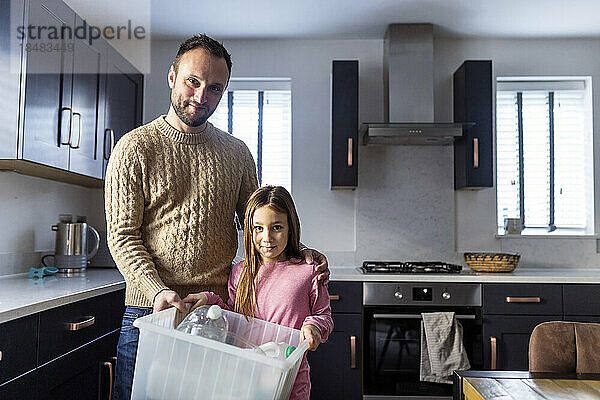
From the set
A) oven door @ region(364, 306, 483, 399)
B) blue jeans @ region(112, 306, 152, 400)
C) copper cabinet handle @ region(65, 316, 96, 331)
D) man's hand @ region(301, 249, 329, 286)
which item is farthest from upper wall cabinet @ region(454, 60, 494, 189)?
blue jeans @ region(112, 306, 152, 400)

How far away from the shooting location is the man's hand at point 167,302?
4.77 feet

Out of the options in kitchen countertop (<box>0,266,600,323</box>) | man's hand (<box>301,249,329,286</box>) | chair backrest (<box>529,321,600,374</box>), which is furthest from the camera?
kitchen countertop (<box>0,266,600,323</box>)

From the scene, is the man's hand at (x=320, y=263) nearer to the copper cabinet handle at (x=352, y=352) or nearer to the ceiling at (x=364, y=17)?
the copper cabinet handle at (x=352, y=352)

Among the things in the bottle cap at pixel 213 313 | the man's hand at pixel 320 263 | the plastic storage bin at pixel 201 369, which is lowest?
the plastic storage bin at pixel 201 369

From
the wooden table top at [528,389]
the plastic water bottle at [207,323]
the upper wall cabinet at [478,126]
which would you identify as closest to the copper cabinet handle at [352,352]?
the upper wall cabinet at [478,126]

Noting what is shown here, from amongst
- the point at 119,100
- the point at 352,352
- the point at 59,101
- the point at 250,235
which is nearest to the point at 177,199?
the point at 250,235

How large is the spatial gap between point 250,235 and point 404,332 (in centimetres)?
186

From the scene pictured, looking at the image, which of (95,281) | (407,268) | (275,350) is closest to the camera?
(275,350)

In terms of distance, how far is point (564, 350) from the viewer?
5.99ft

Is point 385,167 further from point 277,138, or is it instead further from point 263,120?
point 263,120

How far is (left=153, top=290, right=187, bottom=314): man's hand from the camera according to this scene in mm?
1453

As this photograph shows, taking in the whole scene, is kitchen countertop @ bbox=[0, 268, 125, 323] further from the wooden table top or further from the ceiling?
the ceiling

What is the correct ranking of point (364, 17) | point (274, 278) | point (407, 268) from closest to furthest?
point (274, 278)
point (407, 268)
point (364, 17)

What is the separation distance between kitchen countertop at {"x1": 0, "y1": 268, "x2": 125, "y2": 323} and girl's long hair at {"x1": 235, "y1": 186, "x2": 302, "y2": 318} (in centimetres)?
71
